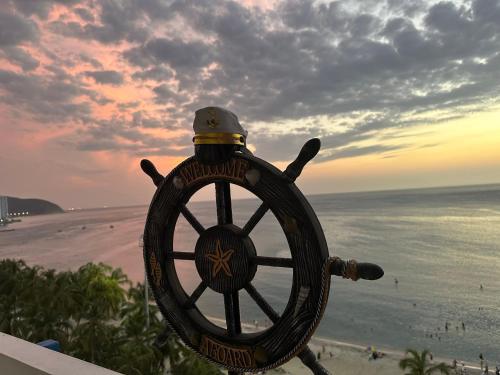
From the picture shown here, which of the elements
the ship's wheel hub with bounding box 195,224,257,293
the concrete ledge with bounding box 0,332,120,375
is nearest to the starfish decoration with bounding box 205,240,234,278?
the ship's wheel hub with bounding box 195,224,257,293

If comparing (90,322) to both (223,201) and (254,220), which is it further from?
(254,220)

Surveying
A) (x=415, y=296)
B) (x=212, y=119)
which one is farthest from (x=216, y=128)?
(x=415, y=296)

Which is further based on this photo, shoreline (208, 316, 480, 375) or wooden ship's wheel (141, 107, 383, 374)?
shoreline (208, 316, 480, 375)

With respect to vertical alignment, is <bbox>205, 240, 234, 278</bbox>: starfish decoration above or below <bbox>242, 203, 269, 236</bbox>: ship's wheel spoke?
below

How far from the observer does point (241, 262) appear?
2.74m

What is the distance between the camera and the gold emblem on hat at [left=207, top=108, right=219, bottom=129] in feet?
9.34

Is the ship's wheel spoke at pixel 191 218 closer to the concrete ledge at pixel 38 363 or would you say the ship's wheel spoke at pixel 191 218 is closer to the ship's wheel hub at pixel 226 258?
the ship's wheel hub at pixel 226 258

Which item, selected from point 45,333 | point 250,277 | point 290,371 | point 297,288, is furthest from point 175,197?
point 290,371

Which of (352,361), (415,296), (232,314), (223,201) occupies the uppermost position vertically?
(223,201)

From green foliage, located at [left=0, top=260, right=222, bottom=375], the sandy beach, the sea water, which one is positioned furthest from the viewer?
the sea water

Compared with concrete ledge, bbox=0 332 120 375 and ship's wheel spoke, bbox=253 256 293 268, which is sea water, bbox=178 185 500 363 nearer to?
ship's wheel spoke, bbox=253 256 293 268

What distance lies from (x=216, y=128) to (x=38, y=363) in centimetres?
235

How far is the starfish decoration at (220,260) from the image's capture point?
2.77 m

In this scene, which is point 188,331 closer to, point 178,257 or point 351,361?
point 178,257
